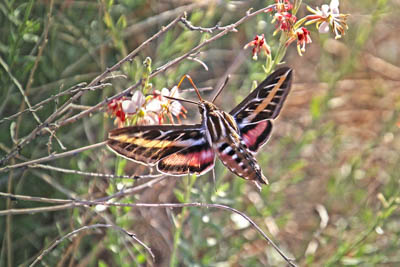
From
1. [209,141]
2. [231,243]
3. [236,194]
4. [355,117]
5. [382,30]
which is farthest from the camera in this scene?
[382,30]

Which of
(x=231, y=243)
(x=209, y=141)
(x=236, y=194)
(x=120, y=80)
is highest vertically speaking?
(x=209, y=141)

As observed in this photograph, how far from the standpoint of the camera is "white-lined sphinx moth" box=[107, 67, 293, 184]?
176 centimetres

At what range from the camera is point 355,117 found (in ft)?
14.1

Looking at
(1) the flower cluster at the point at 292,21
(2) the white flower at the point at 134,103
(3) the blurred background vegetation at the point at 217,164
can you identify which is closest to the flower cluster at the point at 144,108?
(2) the white flower at the point at 134,103

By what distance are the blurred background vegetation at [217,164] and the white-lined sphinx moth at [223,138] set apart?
345mm

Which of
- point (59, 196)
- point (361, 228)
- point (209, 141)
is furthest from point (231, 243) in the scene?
point (209, 141)

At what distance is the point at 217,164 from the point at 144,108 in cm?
91

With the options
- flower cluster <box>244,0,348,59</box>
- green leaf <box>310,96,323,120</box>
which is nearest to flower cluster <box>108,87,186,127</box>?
flower cluster <box>244,0,348,59</box>

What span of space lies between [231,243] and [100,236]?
819mm

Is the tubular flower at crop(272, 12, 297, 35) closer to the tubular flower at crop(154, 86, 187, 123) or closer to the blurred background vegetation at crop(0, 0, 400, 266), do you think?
the blurred background vegetation at crop(0, 0, 400, 266)

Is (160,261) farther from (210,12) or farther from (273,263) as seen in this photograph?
(210,12)

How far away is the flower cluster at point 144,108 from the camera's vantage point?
177cm

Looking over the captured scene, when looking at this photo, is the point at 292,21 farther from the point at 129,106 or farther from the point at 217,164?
the point at 217,164

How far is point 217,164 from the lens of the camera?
8.79 ft
